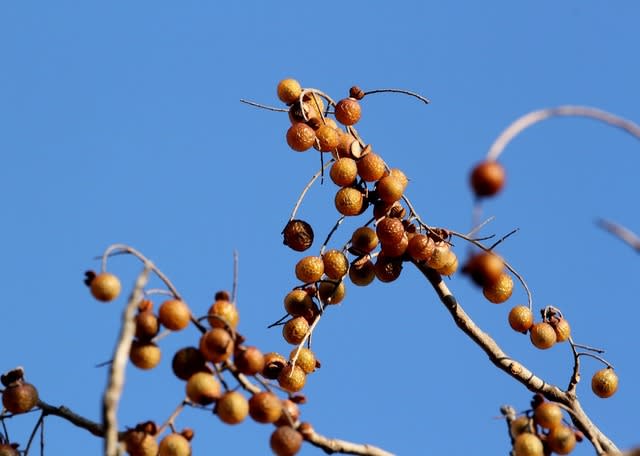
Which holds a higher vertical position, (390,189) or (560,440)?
A: (390,189)

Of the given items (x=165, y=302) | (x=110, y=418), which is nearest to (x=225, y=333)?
(x=165, y=302)

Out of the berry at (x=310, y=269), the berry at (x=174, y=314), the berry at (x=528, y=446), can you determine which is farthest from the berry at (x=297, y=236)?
the berry at (x=528, y=446)

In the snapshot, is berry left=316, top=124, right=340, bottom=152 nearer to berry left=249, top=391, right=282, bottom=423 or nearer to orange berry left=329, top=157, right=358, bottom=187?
orange berry left=329, top=157, right=358, bottom=187

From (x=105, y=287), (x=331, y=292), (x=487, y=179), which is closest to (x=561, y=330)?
(x=331, y=292)

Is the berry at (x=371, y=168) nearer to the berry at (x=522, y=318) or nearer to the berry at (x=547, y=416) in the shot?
the berry at (x=522, y=318)

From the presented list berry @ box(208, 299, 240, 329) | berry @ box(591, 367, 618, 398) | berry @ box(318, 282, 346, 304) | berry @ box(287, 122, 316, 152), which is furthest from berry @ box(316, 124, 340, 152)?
berry @ box(591, 367, 618, 398)

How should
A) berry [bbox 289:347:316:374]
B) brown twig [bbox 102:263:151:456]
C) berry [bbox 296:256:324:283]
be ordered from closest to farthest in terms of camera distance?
1. brown twig [bbox 102:263:151:456]
2. berry [bbox 289:347:316:374]
3. berry [bbox 296:256:324:283]

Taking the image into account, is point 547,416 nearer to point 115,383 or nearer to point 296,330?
point 296,330
